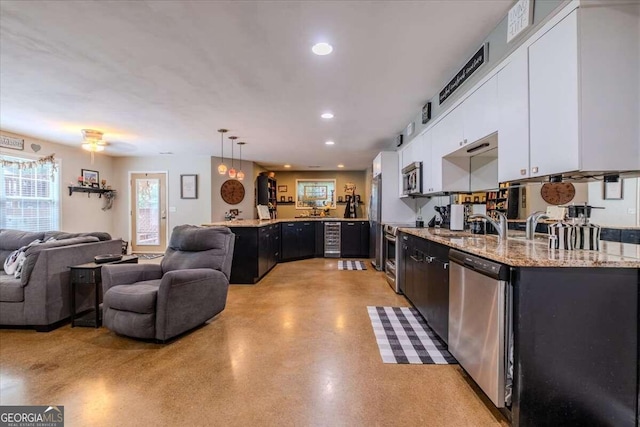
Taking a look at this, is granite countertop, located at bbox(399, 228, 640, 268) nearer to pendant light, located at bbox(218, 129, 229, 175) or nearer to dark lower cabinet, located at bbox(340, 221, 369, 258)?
pendant light, located at bbox(218, 129, 229, 175)

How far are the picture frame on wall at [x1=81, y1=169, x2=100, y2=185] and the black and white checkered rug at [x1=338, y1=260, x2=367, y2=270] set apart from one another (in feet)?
18.7

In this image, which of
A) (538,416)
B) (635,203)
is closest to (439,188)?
(635,203)

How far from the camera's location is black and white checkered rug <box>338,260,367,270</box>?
5973mm

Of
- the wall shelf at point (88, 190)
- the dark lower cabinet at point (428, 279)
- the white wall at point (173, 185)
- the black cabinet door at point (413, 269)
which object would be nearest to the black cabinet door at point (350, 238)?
the white wall at point (173, 185)

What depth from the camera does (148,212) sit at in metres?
7.31

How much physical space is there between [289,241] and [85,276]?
418 centimetres

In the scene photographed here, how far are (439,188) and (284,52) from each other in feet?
7.25

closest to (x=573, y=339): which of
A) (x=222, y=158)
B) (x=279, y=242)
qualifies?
(x=279, y=242)

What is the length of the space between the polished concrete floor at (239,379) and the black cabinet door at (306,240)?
3929mm

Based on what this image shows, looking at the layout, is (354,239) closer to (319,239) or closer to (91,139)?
(319,239)

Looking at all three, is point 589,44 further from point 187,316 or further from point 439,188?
point 187,316

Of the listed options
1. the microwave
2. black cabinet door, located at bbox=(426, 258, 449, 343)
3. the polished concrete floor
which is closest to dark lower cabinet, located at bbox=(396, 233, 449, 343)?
black cabinet door, located at bbox=(426, 258, 449, 343)

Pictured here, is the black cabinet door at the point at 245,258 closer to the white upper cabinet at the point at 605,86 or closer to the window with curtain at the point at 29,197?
the window with curtain at the point at 29,197

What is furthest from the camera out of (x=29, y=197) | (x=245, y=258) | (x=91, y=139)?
(x=29, y=197)
